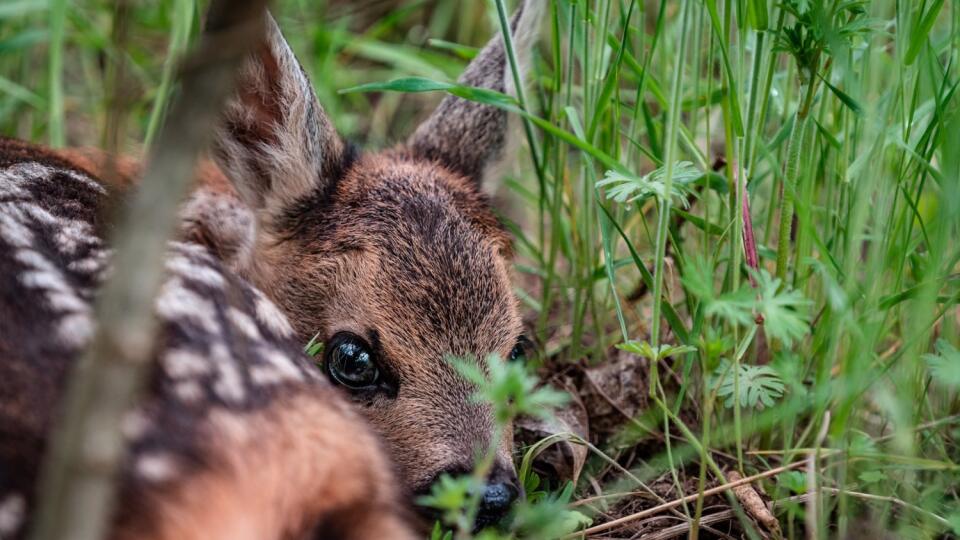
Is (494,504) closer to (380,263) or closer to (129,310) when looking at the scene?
(380,263)

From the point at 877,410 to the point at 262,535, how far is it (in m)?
2.24

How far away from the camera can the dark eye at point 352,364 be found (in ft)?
10.5

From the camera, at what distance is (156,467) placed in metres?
1.79

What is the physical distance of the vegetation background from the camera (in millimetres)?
2633

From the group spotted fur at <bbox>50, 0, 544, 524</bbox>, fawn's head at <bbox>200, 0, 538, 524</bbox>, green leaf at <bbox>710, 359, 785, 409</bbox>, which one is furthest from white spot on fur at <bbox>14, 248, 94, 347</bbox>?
green leaf at <bbox>710, 359, 785, 409</bbox>

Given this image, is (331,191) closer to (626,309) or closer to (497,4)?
(497,4)

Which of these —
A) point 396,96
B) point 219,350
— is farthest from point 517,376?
point 396,96

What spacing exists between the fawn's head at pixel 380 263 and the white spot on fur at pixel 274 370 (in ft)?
2.45

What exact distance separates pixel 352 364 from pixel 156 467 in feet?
4.71

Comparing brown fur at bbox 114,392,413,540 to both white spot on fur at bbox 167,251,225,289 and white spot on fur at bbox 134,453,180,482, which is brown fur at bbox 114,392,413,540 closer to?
white spot on fur at bbox 134,453,180,482

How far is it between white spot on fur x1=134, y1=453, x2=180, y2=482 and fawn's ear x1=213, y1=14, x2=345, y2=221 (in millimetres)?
1905

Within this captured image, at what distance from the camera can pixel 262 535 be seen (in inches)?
72.7

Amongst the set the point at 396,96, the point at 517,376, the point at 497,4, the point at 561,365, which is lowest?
the point at 561,365

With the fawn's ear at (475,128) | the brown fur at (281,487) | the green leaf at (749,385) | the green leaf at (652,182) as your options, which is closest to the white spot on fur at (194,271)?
the brown fur at (281,487)
